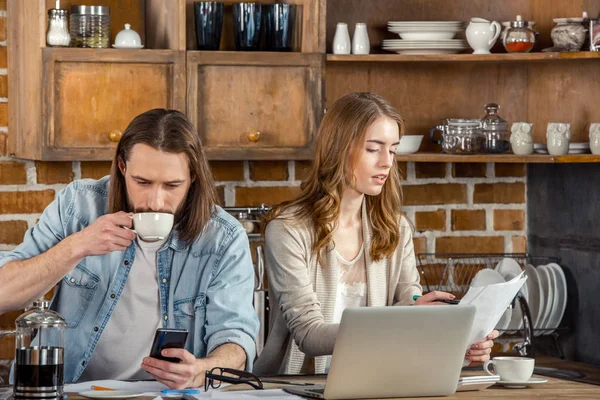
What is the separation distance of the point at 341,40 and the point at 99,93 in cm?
77

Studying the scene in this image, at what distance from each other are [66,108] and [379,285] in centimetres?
102

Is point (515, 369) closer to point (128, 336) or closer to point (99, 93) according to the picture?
point (128, 336)

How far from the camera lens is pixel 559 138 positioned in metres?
3.18

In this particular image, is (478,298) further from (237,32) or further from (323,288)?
(237,32)

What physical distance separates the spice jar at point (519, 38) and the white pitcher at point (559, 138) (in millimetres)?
265

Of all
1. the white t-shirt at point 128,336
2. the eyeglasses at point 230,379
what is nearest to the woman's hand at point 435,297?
the eyeglasses at point 230,379

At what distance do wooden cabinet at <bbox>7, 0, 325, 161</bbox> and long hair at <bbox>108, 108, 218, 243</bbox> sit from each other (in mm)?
550

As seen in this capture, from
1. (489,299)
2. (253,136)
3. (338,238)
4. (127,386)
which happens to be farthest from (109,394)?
(253,136)

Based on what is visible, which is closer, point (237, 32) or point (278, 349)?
point (278, 349)

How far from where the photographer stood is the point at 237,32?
123 inches

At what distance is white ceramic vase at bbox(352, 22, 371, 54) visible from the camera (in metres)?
3.27

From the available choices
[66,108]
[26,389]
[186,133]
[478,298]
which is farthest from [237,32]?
[26,389]

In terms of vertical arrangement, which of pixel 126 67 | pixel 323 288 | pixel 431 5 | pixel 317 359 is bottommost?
pixel 317 359

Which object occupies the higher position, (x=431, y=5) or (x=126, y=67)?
(x=431, y=5)
